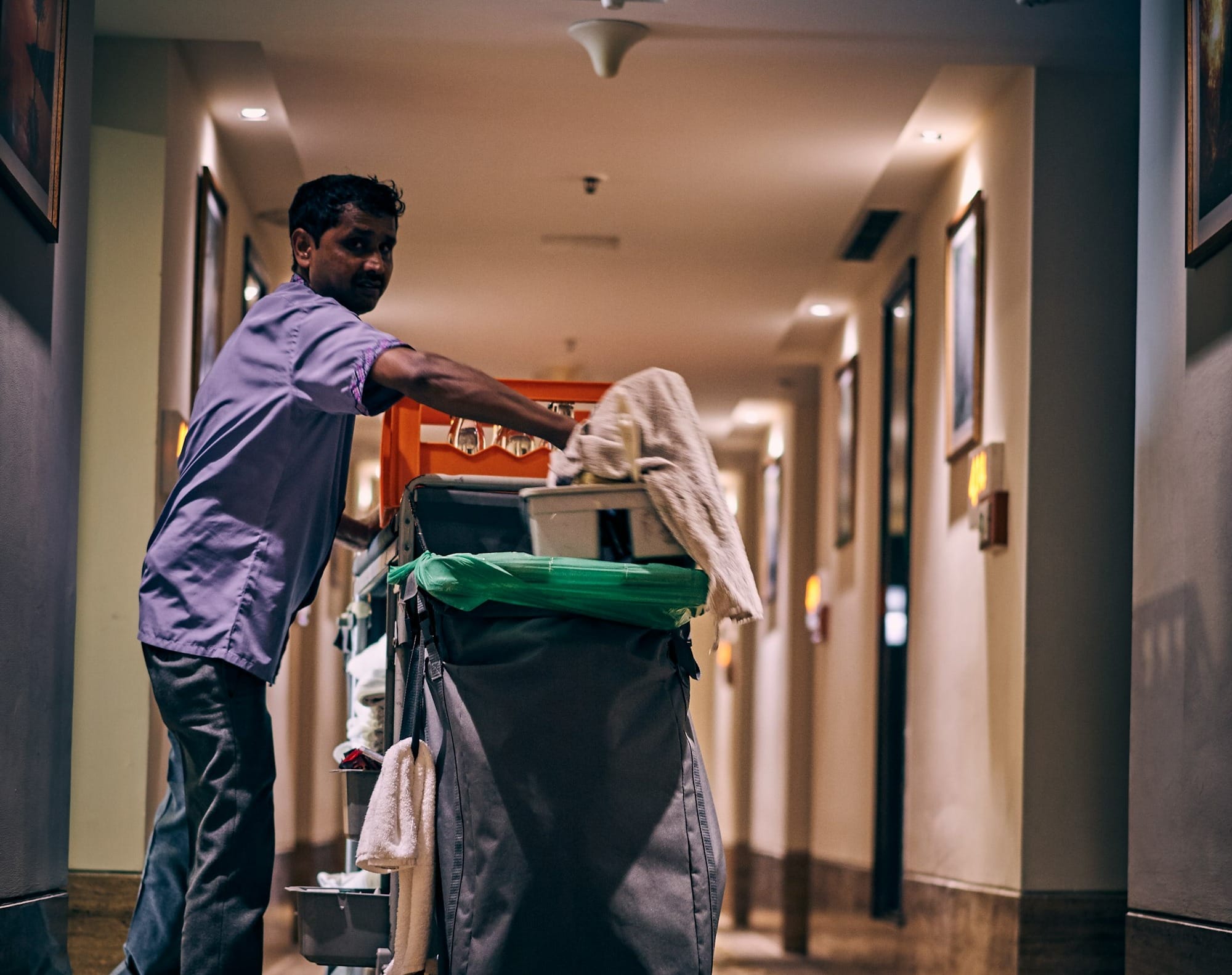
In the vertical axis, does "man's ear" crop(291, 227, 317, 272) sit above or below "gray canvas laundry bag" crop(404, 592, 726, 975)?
above

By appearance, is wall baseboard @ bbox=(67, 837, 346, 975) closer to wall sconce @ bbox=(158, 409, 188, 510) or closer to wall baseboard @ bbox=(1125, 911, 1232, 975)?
wall sconce @ bbox=(158, 409, 188, 510)

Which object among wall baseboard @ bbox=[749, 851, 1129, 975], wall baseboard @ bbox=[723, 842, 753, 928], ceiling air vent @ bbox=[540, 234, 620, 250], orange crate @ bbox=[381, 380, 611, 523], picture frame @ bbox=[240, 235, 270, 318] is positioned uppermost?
ceiling air vent @ bbox=[540, 234, 620, 250]

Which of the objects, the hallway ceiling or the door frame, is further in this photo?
the door frame

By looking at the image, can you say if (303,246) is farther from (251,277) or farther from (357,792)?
(251,277)

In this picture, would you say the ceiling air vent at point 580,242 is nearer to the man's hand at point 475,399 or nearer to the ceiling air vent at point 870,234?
the ceiling air vent at point 870,234

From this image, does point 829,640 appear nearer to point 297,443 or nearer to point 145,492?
point 145,492

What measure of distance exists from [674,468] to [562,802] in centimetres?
46

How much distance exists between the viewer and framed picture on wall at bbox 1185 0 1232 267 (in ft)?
9.46

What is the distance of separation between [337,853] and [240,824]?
698 centimetres

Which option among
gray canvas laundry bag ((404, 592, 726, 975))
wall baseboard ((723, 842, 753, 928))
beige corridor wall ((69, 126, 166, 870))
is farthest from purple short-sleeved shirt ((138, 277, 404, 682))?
wall baseboard ((723, 842, 753, 928))

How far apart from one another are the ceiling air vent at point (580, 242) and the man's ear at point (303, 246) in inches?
176

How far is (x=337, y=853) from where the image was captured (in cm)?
891

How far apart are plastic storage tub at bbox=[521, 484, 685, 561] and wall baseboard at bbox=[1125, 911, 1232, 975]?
1337 millimetres

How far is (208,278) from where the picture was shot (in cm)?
536
